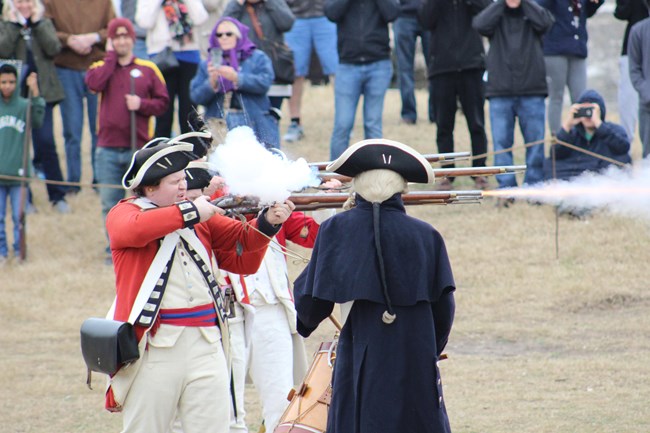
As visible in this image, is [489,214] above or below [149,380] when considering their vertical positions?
below

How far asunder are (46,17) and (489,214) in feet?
19.0

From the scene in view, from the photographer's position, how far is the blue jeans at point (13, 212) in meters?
13.0

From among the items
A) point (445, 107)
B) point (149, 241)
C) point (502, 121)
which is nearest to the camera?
point (149, 241)

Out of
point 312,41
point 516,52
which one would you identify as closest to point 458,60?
point 516,52

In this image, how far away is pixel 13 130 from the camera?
13133 mm

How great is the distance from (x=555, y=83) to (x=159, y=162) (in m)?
8.83

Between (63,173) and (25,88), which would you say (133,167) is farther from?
(63,173)

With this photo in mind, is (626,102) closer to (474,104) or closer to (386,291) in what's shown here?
(474,104)

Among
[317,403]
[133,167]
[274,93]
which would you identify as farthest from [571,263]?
[133,167]

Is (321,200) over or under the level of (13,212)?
over

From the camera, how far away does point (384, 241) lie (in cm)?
532

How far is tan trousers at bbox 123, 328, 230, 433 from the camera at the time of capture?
18.5 ft

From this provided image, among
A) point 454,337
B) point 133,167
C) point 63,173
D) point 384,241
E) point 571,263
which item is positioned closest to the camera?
point 384,241

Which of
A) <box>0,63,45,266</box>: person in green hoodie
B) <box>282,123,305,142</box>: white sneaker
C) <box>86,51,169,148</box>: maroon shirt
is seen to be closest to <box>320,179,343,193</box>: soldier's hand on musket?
<box>86,51,169,148</box>: maroon shirt
